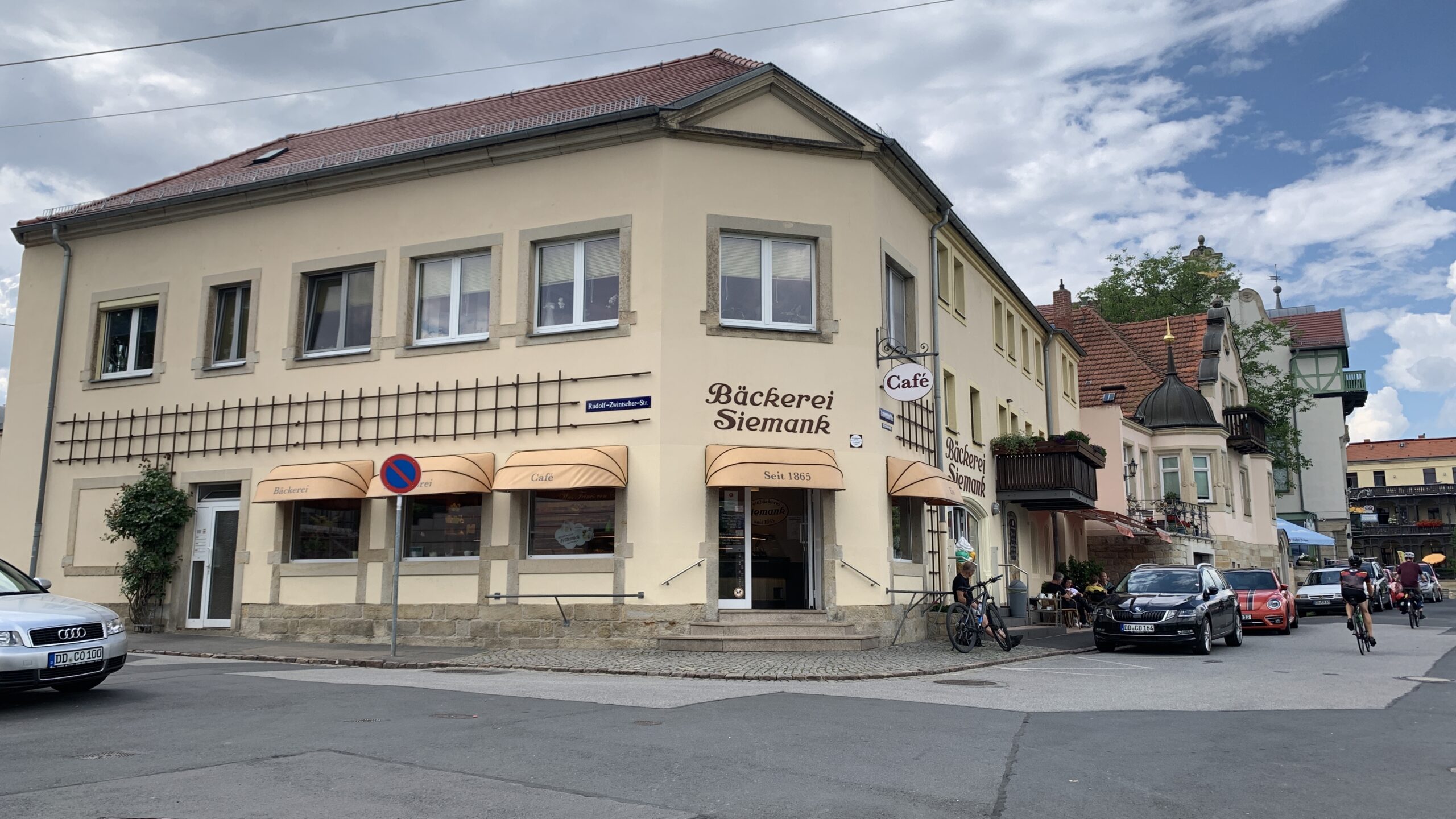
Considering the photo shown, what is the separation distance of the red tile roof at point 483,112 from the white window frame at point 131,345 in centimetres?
206

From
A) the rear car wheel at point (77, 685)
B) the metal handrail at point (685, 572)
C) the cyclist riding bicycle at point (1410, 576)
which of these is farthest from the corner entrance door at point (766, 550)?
the cyclist riding bicycle at point (1410, 576)

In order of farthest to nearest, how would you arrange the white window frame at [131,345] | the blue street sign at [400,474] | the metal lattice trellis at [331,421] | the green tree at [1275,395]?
1. the green tree at [1275,395]
2. the white window frame at [131,345]
3. the metal lattice trellis at [331,421]
4. the blue street sign at [400,474]

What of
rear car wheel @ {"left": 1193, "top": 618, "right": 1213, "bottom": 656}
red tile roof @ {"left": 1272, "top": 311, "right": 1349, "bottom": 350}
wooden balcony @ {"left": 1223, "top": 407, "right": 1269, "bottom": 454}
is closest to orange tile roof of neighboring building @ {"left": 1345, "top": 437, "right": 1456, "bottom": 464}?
red tile roof @ {"left": 1272, "top": 311, "right": 1349, "bottom": 350}

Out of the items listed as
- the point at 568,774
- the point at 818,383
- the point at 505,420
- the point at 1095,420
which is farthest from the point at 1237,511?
the point at 568,774

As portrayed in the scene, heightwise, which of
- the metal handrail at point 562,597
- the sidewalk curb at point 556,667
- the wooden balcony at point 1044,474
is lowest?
the sidewalk curb at point 556,667

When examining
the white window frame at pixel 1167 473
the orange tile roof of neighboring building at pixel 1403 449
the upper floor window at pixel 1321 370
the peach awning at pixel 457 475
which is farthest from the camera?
the orange tile roof of neighboring building at pixel 1403 449

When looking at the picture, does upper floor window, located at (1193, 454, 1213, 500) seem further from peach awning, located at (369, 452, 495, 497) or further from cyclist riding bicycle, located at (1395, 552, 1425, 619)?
peach awning, located at (369, 452, 495, 497)

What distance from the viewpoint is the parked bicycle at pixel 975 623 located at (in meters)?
17.2

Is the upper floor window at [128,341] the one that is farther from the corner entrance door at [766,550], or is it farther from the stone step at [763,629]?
the stone step at [763,629]

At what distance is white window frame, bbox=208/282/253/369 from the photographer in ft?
66.4

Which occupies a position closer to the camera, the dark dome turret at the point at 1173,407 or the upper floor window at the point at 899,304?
the upper floor window at the point at 899,304

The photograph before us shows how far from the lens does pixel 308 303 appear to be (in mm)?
19906

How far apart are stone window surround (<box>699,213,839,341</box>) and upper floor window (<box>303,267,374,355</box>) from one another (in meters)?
6.02

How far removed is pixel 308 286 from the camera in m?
19.9
